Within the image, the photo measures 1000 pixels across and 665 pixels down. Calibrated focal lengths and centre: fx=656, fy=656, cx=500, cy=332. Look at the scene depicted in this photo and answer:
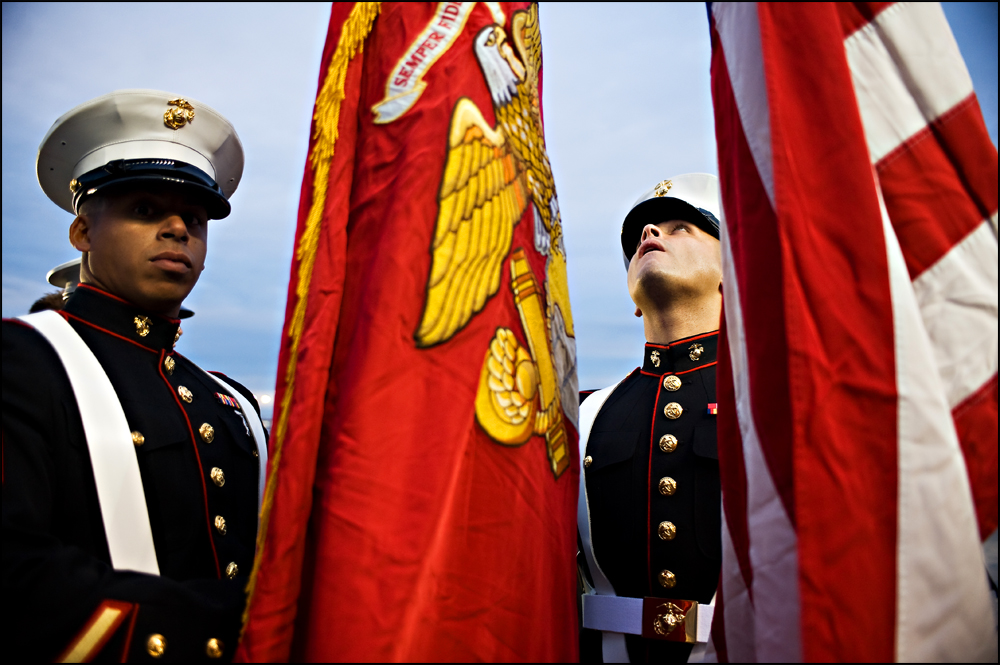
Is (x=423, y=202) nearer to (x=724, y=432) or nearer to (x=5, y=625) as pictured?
(x=724, y=432)

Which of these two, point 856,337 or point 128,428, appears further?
point 128,428

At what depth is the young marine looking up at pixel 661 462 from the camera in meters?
2.33

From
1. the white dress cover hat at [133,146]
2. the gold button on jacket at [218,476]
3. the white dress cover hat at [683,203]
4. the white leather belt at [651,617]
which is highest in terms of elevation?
the white dress cover hat at [683,203]

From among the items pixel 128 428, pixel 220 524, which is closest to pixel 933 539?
pixel 220 524

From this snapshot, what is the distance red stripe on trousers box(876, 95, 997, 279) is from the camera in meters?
1.53

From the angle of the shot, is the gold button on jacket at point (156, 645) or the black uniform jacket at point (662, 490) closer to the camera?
the gold button on jacket at point (156, 645)

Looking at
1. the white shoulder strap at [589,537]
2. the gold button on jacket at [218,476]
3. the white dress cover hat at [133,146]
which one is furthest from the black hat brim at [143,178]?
the white shoulder strap at [589,537]

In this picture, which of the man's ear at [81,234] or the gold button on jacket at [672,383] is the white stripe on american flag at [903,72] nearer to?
the gold button on jacket at [672,383]

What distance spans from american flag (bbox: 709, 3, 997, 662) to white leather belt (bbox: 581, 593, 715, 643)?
1.71 feet

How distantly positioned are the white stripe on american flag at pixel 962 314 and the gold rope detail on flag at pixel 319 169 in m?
1.46

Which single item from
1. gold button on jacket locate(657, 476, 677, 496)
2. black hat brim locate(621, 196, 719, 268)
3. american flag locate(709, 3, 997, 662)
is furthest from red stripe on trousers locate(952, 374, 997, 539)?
black hat brim locate(621, 196, 719, 268)

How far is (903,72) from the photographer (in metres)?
1.62

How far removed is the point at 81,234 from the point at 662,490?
2281 mm

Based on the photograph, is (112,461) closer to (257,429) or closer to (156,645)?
(156,645)
